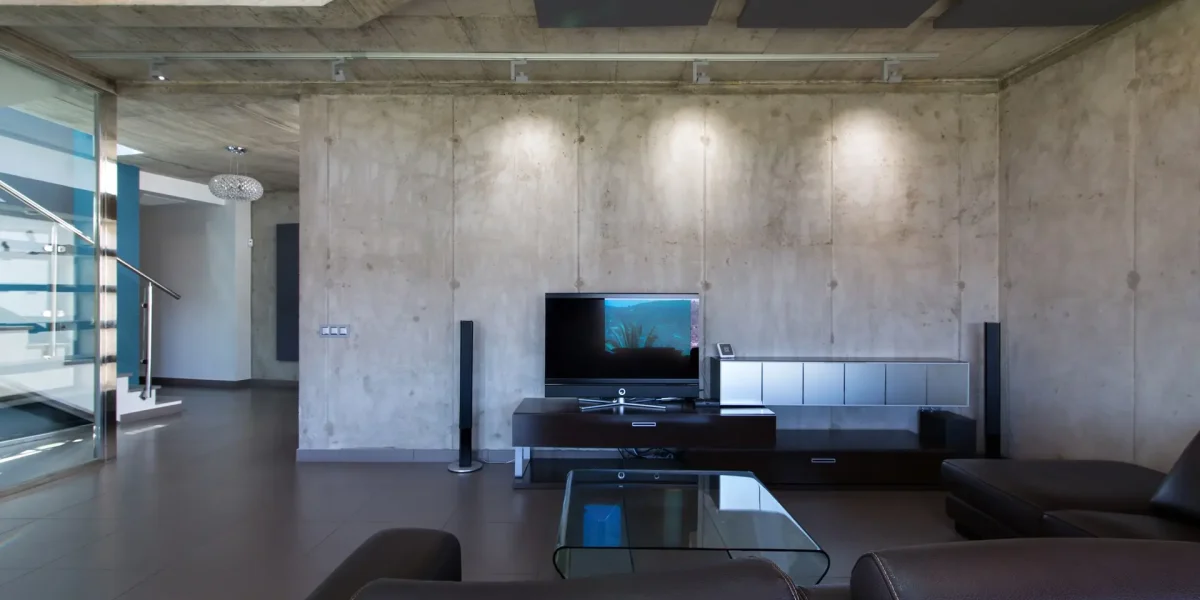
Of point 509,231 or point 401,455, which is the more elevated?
point 509,231

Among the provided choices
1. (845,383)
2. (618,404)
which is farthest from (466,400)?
(845,383)

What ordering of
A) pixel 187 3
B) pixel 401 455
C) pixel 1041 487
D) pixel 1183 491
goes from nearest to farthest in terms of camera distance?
pixel 1183 491 → pixel 1041 487 → pixel 187 3 → pixel 401 455

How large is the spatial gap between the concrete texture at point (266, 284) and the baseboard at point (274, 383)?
3 centimetres

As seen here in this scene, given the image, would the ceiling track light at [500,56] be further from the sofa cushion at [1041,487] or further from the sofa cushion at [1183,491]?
the sofa cushion at [1183,491]

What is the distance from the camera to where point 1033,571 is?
76cm

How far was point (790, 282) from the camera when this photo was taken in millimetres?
4988

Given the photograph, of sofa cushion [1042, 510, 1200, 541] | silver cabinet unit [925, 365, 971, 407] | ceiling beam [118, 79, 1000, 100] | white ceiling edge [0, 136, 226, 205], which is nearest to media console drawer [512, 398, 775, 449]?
silver cabinet unit [925, 365, 971, 407]

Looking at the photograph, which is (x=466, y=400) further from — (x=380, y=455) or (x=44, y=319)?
(x=44, y=319)

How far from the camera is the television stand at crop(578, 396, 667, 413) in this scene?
4.58 metres

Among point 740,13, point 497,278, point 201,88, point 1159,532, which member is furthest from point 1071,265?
point 201,88

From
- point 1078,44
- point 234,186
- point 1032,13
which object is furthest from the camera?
point 234,186

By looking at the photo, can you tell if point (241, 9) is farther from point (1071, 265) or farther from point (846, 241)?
point (1071, 265)

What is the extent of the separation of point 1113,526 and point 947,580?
2237 millimetres

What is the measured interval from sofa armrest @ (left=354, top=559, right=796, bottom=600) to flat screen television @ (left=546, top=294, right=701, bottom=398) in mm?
3946
